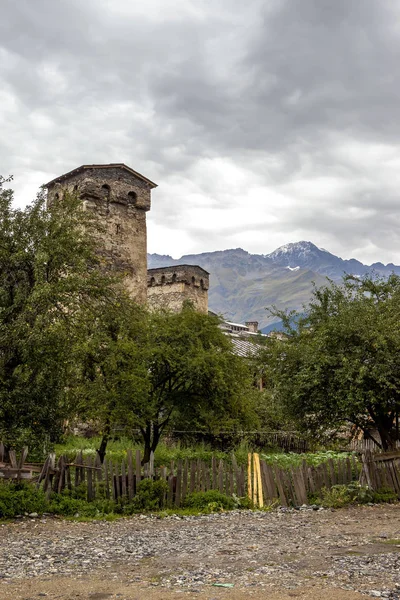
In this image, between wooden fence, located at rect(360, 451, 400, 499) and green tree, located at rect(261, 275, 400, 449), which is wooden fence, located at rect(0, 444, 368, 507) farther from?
green tree, located at rect(261, 275, 400, 449)

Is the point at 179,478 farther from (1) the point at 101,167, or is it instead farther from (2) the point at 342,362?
(1) the point at 101,167

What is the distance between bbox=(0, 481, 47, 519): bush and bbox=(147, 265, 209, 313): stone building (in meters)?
33.2

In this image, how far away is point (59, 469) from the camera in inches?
615

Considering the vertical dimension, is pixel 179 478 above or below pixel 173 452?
below

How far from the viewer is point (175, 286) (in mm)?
48500

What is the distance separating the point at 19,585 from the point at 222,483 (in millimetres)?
9335

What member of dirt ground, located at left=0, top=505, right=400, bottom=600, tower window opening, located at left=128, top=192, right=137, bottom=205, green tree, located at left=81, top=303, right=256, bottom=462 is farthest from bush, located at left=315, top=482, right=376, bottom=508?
tower window opening, located at left=128, top=192, right=137, bottom=205

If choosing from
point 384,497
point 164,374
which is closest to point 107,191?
point 164,374

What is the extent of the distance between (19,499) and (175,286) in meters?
34.8

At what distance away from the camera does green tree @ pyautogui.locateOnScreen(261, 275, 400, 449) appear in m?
17.8

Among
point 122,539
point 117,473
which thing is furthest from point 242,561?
point 117,473

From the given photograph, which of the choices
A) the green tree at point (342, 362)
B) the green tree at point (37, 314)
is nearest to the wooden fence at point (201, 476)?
the green tree at point (37, 314)

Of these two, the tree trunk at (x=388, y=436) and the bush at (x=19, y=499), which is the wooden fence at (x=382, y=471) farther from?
the bush at (x=19, y=499)

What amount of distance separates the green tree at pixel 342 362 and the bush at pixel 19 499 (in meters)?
8.27
